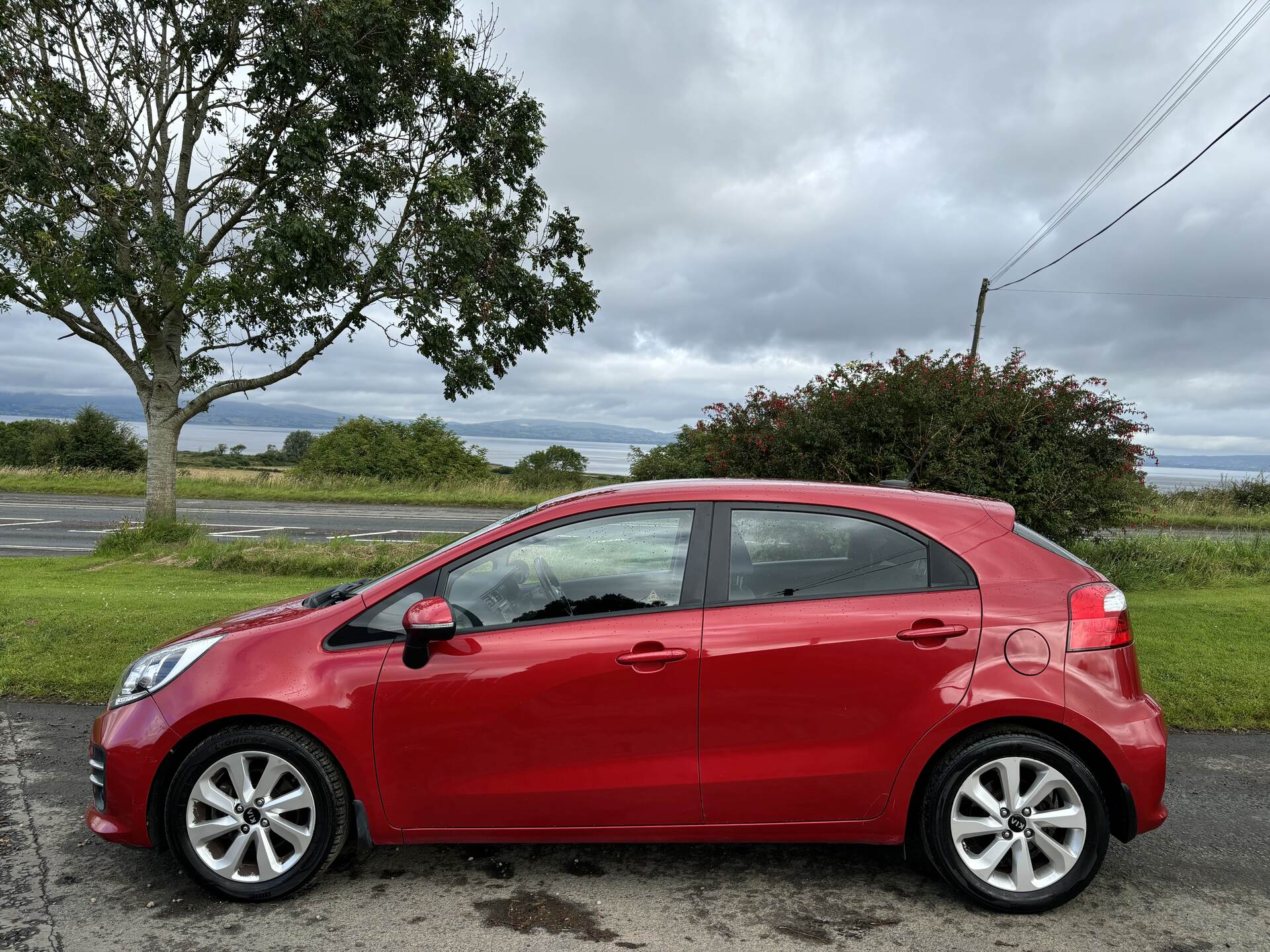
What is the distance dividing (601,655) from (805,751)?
85 centimetres

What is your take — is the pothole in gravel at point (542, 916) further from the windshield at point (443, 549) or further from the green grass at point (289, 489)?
the green grass at point (289, 489)

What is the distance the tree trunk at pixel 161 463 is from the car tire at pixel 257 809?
1210cm

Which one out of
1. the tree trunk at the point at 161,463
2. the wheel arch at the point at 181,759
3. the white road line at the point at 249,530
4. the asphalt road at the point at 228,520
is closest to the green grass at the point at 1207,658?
the wheel arch at the point at 181,759

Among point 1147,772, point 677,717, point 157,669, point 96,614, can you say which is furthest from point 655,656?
point 96,614

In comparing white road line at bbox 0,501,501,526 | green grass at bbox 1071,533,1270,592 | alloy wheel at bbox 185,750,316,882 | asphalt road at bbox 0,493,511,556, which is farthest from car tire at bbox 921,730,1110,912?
white road line at bbox 0,501,501,526

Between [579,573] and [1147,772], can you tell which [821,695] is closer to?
[579,573]

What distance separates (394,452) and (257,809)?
3789cm

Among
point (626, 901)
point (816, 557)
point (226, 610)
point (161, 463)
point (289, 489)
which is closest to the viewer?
point (626, 901)

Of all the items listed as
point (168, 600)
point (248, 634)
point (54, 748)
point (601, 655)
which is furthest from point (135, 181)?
point (601, 655)

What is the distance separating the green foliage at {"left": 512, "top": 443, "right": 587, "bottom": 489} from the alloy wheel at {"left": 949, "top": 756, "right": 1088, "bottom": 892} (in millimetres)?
30185

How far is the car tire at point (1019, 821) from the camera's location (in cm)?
314

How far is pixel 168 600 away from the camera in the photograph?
8609 mm

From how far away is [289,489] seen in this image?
29.0 m

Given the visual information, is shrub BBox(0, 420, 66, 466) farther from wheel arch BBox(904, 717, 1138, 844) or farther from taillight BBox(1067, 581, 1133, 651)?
taillight BBox(1067, 581, 1133, 651)
